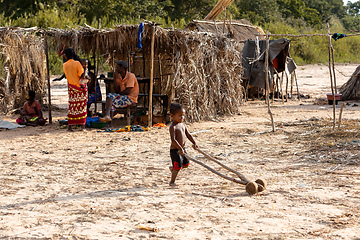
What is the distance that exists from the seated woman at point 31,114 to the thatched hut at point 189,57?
1323 mm

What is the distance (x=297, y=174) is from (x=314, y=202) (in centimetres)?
102

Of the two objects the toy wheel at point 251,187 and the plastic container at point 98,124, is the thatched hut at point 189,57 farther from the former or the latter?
the toy wheel at point 251,187

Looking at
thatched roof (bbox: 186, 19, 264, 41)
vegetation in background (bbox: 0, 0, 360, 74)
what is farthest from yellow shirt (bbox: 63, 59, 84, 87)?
vegetation in background (bbox: 0, 0, 360, 74)

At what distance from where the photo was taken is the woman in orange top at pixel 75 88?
24.6 ft

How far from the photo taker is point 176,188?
420 cm

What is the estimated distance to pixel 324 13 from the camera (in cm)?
3588

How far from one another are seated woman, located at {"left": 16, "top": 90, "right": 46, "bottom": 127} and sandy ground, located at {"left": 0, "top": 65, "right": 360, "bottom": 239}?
123cm

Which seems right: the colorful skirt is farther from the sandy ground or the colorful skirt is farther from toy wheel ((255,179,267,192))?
toy wheel ((255,179,267,192))

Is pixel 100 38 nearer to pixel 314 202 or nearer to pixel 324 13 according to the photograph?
pixel 314 202

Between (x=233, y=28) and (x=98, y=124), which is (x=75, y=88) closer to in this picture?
(x=98, y=124)

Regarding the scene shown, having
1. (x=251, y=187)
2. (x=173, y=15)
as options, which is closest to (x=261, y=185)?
(x=251, y=187)

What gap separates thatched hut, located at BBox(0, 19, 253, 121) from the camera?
866 centimetres

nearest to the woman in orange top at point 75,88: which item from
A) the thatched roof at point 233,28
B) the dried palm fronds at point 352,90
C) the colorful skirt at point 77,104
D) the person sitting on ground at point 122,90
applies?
the colorful skirt at point 77,104

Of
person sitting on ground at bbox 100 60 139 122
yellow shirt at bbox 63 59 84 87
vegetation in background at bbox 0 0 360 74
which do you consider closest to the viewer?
yellow shirt at bbox 63 59 84 87
